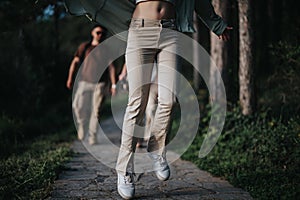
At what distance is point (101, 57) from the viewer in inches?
298

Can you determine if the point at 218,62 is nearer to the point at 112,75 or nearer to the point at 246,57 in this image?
the point at 246,57

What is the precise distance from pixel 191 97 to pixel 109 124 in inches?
95.9

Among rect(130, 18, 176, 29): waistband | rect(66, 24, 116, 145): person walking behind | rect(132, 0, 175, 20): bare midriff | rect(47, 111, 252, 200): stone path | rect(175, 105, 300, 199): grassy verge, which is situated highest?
rect(132, 0, 175, 20): bare midriff

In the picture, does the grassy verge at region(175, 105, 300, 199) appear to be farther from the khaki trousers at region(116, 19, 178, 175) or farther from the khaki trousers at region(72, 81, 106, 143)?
the khaki trousers at region(72, 81, 106, 143)

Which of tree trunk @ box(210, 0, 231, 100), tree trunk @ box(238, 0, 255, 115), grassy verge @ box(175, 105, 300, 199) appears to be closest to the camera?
grassy verge @ box(175, 105, 300, 199)

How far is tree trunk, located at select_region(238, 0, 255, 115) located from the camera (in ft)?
19.1

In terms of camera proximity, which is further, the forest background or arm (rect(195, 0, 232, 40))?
the forest background

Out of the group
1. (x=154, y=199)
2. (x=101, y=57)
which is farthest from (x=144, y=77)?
(x=101, y=57)

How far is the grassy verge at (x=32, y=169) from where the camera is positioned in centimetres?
380

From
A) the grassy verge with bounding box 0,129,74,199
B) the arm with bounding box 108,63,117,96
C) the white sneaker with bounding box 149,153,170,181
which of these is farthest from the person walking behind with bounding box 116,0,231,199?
the arm with bounding box 108,63,117,96

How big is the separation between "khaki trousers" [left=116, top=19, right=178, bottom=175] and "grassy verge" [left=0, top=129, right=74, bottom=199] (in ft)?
2.85

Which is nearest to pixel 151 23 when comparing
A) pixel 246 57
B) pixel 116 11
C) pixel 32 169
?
pixel 116 11

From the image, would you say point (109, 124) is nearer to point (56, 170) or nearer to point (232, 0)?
point (232, 0)

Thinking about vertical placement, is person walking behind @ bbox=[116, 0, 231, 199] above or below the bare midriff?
below
